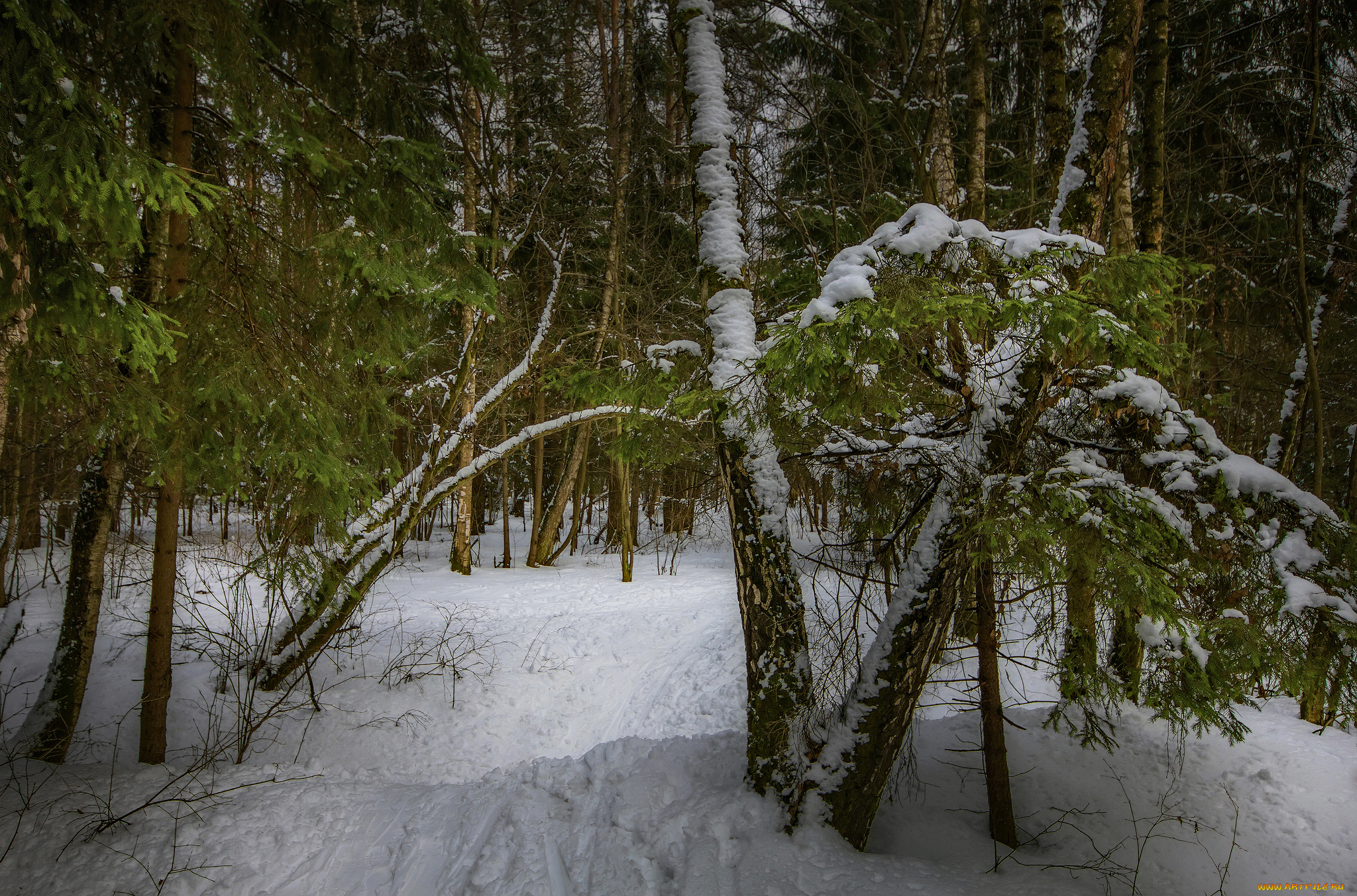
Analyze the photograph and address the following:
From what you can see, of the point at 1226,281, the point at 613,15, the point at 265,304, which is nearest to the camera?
the point at 265,304

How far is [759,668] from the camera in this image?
12.2ft

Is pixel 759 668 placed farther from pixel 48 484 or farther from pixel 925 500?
pixel 48 484

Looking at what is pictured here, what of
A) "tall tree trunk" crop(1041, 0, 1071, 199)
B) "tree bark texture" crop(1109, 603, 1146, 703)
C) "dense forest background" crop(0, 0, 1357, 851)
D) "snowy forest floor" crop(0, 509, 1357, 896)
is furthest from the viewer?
"tree bark texture" crop(1109, 603, 1146, 703)

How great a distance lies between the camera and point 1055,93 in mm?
4285

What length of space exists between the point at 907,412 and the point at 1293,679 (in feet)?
6.96

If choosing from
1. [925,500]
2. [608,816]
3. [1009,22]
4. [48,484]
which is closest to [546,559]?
[48,484]

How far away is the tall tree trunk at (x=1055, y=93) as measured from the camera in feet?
13.8

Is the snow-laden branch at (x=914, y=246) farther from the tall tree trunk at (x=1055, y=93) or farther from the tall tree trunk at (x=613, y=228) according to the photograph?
the tall tree trunk at (x=613, y=228)

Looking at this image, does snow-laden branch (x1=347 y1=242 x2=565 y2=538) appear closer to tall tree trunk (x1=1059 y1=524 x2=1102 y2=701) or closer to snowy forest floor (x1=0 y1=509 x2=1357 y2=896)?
snowy forest floor (x1=0 y1=509 x2=1357 y2=896)

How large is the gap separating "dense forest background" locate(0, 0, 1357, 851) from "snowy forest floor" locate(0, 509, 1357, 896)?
0.76m

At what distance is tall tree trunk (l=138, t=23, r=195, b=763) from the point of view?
392 centimetres

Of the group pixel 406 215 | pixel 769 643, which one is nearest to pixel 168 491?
pixel 406 215

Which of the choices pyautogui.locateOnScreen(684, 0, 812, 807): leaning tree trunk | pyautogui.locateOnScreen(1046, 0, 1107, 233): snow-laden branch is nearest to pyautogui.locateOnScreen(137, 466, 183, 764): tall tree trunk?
pyautogui.locateOnScreen(684, 0, 812, 807): leaning tree trunk

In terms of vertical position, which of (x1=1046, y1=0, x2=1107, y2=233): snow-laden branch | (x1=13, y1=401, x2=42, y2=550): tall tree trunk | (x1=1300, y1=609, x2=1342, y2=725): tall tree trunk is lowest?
(x1=1300, y1=609, x2=1342, y2=725): tall tree trunk
